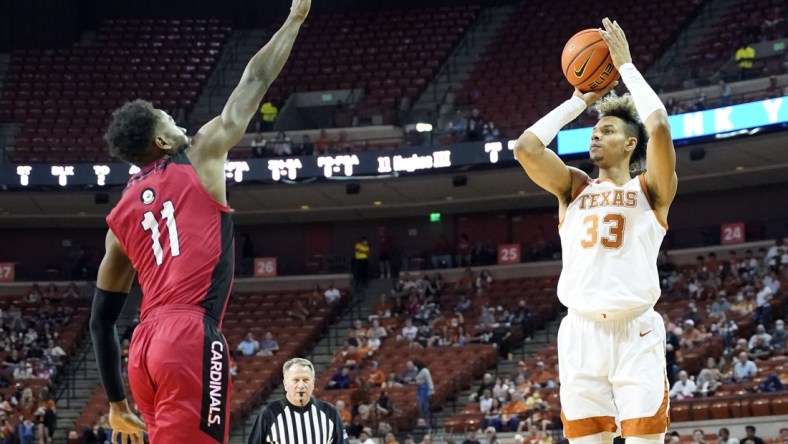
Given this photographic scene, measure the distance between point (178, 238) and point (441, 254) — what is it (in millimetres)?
23912

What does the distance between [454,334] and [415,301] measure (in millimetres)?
2793

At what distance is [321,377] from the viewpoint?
880 inches

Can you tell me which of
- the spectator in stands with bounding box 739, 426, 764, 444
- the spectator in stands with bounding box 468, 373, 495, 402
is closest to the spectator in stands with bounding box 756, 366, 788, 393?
the spectator in stands with bounding box 739, 426, 764, 444

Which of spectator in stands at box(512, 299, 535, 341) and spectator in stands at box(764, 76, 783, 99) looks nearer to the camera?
spectator in stands at box(764, 76, 783, 99)

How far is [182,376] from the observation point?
419cm

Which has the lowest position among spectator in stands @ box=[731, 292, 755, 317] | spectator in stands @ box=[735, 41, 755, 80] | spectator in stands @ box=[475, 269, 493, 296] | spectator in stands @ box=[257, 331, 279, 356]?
spectator in stands @ box=[731, 292, 755, 317]

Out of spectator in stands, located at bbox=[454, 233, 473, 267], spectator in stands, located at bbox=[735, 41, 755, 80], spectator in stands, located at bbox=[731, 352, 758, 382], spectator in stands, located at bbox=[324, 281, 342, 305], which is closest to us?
spectator in stands, located at bbox=[731, 352, 758, 382]

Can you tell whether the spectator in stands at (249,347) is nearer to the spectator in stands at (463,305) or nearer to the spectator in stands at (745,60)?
the spectator in stands at (463,305)

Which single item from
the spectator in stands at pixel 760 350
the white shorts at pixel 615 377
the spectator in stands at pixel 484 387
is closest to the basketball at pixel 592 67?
the white shorts at pixel 615 377

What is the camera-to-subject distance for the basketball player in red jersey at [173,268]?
166 inches

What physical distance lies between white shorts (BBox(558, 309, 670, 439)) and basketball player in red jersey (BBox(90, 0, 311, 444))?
5.95 feet

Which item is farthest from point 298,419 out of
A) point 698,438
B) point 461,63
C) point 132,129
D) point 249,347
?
point 461,63

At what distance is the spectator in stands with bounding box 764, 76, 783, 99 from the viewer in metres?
21.7

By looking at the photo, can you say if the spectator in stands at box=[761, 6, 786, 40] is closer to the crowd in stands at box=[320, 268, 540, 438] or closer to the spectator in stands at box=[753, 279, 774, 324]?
the spectator in stands at box=[753, 279, 774, 324]
